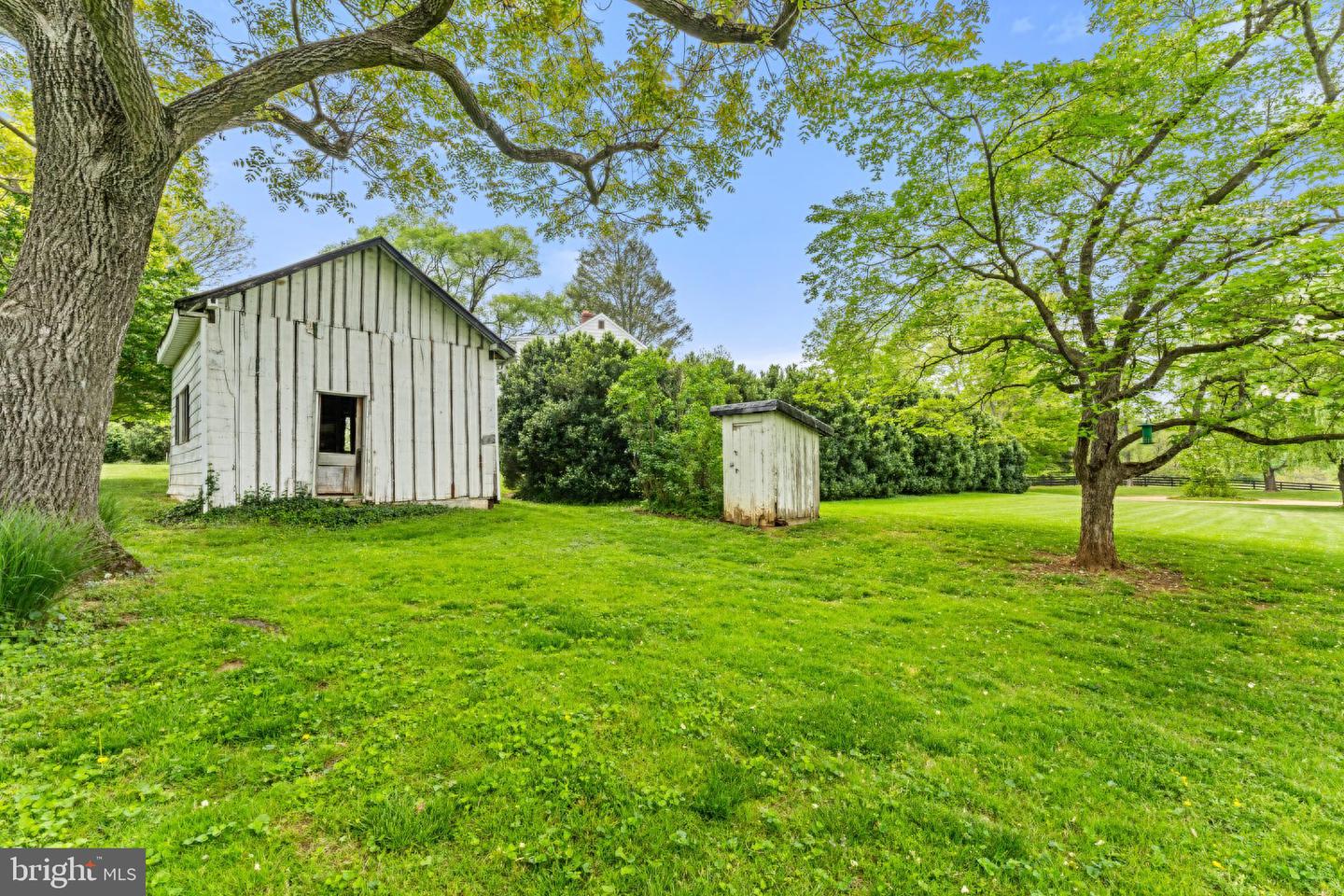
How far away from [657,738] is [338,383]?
8.98 metres

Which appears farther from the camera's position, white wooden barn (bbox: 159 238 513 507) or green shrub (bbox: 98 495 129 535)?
white wooden barn (bbox: 159 238 513 507)

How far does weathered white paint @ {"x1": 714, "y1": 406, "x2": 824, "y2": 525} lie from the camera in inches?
386

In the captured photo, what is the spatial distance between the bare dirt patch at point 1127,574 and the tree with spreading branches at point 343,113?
6.65 m

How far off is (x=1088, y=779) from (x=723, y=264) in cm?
2604

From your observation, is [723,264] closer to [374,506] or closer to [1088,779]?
[374,506]

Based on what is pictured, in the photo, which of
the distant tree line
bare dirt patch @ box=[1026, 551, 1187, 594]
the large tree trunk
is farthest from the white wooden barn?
bare dirt patch @ box=[1026, 551, 1187, 594]

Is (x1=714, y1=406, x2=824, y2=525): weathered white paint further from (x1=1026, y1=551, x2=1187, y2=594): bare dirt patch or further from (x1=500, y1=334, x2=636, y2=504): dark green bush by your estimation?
(x1=500, y1=334, x2=636, y2=504): dark green bush

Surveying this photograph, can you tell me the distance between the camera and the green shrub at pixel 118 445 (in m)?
23.6

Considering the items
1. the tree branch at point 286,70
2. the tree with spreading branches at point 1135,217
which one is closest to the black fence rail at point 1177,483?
the tree with spreading branches at point 1135,217

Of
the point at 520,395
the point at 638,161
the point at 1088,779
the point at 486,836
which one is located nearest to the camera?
the point at 486,836

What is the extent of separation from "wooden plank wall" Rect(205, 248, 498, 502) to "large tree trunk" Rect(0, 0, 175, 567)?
426 centimetres

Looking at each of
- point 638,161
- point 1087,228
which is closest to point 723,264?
point 638,161

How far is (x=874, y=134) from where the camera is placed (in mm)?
6367

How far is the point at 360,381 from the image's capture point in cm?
909
